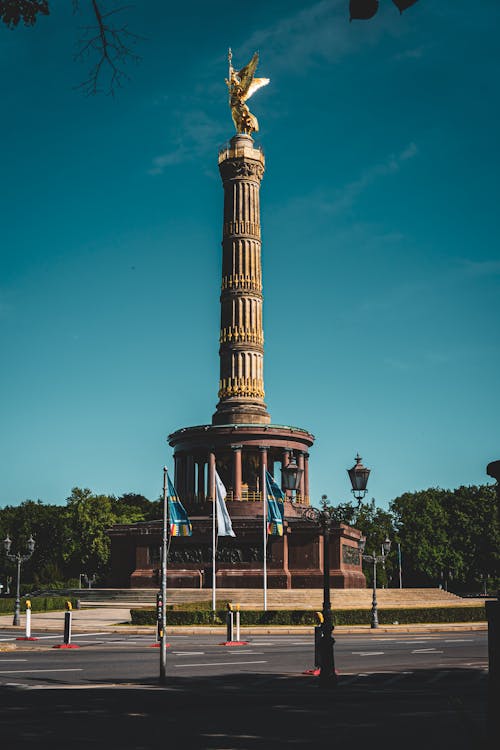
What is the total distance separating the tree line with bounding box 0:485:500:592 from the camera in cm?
8388

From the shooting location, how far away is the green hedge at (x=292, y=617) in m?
38.6

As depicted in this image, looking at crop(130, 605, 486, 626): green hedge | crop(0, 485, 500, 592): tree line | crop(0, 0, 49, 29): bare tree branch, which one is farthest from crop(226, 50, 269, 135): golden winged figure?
crop(0, 0, 49, 29): bare tree branch

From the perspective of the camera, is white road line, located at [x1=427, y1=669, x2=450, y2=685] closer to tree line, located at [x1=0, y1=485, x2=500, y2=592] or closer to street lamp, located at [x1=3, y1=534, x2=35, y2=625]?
street lamp, located at [x1=3, y1=534, x2=35, y2=625]

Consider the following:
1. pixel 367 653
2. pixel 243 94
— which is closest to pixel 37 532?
pixel 243 94

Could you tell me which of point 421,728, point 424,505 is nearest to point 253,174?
point 424,505

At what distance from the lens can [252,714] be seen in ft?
43.6

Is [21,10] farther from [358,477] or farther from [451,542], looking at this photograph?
[451,542]

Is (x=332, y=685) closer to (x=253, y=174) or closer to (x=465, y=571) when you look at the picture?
(x=253, y=174)

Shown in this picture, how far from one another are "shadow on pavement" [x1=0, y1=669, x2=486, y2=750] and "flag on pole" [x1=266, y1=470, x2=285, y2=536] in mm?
26152

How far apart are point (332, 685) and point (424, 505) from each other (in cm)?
8169

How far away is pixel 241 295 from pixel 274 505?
2285cm

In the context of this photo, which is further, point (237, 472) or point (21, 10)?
point (237, 472)

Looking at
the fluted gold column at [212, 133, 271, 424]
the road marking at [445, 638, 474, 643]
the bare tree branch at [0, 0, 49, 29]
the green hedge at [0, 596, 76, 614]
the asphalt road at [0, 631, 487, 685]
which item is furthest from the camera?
the fluted gold column at [212, 133, 271, 424]

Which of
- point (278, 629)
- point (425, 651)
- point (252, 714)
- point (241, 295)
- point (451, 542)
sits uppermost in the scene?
point (241, 295)
